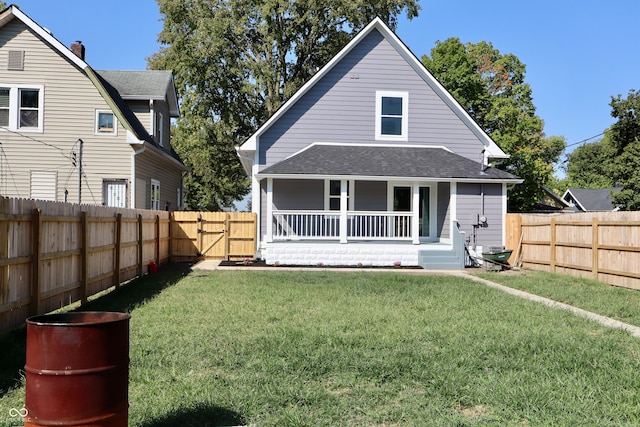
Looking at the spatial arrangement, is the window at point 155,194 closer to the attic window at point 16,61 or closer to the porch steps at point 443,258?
the attic window at point 16,61

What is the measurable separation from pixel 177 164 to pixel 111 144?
6730mm

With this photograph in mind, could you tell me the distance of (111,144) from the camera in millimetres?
19500

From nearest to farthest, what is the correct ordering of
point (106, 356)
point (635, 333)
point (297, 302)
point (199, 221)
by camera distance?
point (106, 356), point (635, 333), point (297, 302), point (199, 221)

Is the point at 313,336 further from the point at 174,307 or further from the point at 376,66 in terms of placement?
the point at 376,66

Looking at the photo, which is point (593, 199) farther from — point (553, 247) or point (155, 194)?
point (155, 194)

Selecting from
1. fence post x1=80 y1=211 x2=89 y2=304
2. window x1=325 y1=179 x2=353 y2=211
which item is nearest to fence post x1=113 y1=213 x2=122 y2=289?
fence post x1=80 y1=211 x2=89 y2=304

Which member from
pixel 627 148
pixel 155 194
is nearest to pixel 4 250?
pixel 155 194

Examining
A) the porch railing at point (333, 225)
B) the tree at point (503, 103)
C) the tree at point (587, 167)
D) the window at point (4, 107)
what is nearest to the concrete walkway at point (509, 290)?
the porch railing at point (333, 225)

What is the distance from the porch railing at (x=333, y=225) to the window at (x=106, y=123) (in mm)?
6531

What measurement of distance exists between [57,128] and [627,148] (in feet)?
86.3

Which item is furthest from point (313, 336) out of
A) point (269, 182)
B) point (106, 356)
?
point (269, 182)

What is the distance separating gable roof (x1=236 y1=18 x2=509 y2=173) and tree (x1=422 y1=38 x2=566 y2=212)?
1326 centimetres

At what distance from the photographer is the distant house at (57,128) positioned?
1888cm

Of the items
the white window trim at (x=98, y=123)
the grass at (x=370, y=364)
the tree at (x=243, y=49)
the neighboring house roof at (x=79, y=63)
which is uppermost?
the tree at (x=243, y=49)
